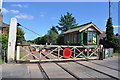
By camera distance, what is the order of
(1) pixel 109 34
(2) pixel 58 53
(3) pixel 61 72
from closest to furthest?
(3) pixel 61 72 → (2) pixel 58 53 → (1) pixel 109 34

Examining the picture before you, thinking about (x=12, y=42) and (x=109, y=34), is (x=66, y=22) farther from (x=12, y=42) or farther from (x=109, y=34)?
(x=12, y=42)

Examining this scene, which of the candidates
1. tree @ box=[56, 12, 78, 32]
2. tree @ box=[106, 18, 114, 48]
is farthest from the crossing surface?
tree @ box=[56, 12, 78, 32]

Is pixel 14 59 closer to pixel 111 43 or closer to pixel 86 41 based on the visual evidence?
pixel 86 41

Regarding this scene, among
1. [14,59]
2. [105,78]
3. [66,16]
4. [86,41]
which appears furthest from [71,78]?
[66,16]

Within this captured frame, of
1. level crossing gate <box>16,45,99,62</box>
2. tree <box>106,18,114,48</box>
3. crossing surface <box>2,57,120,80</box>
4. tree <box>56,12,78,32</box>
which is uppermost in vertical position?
tree <box>56,12,78,32</box>

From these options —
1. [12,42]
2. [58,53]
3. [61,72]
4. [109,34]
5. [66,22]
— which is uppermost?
[66,22]

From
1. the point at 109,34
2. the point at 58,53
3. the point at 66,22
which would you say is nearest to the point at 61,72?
the point at 58,53

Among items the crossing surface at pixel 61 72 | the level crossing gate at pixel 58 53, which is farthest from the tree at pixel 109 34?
the crossing surface at pixel 61 72

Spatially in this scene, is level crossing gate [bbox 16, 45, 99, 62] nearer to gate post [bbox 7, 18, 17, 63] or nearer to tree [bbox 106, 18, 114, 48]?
gate post [bbox 7, 18, 17, 63]

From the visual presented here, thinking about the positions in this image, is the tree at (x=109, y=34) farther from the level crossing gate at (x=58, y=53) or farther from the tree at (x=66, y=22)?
the tree at (x=66, y=22)

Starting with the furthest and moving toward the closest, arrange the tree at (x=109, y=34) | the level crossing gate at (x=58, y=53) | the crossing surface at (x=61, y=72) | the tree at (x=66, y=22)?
1. the tree at (x=66, y=22)
2. the tree at (x=109, y=34)
3. the level crossing gate at (x=58, y=53)
4. the crossing surface at (x=61, y=72)

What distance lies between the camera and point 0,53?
985 cm

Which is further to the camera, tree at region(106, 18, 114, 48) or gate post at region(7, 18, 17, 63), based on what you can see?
tree at region(106, 18, 114, 48)

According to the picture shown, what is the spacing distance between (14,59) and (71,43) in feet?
35.3
